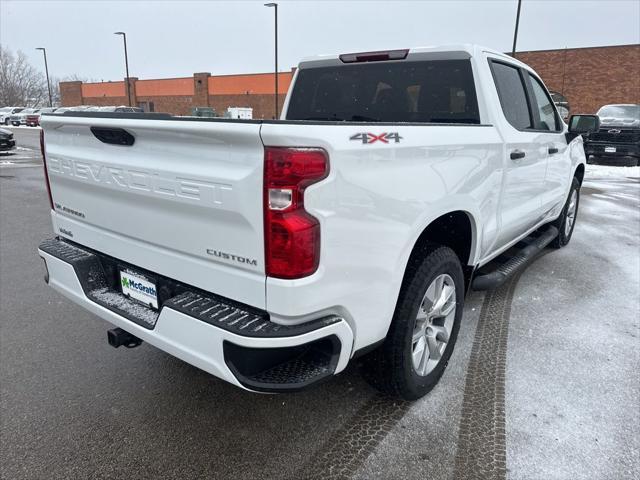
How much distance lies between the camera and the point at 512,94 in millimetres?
3811

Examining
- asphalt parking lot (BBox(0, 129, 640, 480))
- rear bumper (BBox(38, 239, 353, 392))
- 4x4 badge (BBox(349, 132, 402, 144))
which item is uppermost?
4x4 badge (BBox(349, 132, 402, 144))

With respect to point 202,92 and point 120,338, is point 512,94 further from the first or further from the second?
point 202,92

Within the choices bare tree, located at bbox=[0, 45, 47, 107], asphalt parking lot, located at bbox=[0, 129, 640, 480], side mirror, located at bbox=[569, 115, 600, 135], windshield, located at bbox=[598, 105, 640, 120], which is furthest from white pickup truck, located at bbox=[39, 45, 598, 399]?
bare tree, located at bbox=[0, 45, 47, 107]

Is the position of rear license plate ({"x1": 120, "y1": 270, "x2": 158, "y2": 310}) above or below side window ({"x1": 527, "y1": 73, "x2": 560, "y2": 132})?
below

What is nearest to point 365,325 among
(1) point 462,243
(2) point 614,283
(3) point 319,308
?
(3) point 319,308

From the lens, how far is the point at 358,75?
3.85 m

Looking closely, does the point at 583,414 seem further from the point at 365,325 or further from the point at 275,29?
the point at 275,29

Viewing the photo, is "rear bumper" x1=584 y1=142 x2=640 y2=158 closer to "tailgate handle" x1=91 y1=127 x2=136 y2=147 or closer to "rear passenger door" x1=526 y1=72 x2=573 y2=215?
"rear passenger door" x1=526 y1=72 x2=573 y2=215

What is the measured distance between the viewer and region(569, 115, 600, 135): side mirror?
4.89m

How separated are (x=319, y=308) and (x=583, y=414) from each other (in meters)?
1.84

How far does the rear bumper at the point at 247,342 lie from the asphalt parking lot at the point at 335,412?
60cm

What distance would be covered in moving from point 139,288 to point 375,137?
1.41 metres

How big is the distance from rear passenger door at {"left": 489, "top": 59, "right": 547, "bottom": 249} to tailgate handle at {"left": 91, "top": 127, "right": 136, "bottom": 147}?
92.7 inches

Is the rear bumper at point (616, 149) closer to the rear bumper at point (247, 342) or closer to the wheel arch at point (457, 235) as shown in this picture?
the wheel arch at point (457, 235)
